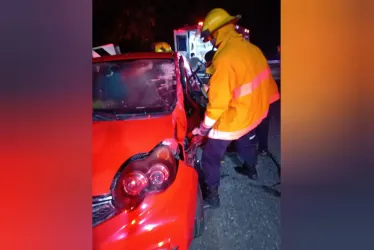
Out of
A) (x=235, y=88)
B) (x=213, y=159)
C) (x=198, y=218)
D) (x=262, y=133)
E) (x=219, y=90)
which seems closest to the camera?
(x=198, y=218)

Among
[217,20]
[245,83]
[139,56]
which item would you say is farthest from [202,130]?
[217,20]

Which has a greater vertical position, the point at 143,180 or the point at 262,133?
the point at 262,133

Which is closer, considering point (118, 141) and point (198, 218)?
point (118, 141)

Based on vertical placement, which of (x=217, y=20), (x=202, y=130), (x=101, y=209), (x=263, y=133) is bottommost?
(x=101, y=209)

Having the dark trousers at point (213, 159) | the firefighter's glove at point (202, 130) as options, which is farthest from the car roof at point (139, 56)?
the dark trousers at point (213, 159)

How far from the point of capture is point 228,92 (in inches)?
145

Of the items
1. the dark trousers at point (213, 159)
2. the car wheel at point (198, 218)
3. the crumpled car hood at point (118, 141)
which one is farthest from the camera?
the dark trousers at point (213, 159)

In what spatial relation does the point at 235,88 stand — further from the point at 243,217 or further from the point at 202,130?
the point at 243,217

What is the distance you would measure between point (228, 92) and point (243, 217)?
1220mm

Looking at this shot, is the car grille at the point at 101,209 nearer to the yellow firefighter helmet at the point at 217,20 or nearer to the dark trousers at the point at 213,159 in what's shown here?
the dark trousers at the point at 213,159

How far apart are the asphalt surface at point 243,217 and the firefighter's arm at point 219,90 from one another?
0.92 meters

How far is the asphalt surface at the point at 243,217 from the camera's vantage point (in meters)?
3.75
